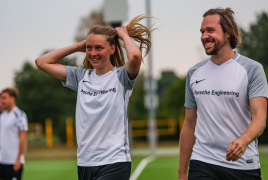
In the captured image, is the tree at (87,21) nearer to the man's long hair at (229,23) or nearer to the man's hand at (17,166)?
the man's hand at (17,166)

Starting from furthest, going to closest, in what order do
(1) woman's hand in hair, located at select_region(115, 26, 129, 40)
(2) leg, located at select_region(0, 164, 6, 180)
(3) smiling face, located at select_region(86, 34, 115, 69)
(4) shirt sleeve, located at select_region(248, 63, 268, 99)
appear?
(2) leg, located at select_region(0, 164, 6, 180), (1) woman's hand in hair, located at select_region(115, 26, 129, 40), (3) smiling face, located at select_region(86, 34, 115, 69), (4) shirt sleeve, located at select_region(248, 63, 268, 99)

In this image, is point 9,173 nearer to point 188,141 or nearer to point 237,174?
point 188,141

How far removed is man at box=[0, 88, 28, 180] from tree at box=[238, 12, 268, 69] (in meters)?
25.2

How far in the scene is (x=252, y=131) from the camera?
2.99 metres

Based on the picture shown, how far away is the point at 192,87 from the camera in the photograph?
12.1 feet

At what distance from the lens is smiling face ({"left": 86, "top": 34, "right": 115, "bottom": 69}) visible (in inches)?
145

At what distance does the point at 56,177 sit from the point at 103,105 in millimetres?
7968

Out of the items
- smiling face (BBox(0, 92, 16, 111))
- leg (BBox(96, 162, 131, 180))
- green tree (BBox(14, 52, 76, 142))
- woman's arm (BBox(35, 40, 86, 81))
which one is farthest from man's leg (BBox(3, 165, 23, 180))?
green tree (BBox(14, 52, 76, 142))

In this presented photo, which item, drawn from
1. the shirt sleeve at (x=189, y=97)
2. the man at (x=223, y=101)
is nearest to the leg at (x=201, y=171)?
the man at (x=223, y=101)

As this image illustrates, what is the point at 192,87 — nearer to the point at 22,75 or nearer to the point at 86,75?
the point at 86,75

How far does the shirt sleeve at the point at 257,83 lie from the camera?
3242mm

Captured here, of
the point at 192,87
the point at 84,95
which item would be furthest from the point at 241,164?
the point at 84,95

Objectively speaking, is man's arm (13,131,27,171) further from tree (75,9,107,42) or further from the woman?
tree (75,9,107,42)

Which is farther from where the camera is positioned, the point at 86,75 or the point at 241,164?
the point at 86,75
